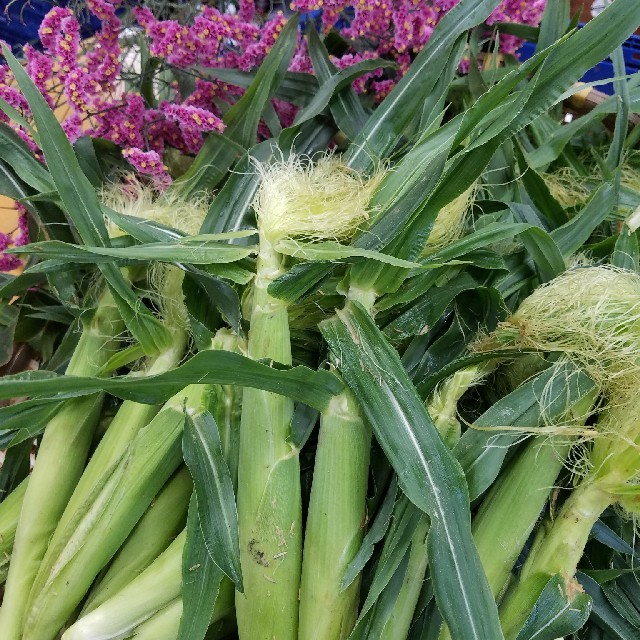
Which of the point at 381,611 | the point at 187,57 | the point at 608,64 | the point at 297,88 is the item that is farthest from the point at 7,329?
the point at 608,64

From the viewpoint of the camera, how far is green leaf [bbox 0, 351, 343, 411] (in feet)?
1.69

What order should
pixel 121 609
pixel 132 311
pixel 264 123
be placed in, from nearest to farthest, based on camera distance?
pixel 121 609, pixel 132 311, pixel 264 123

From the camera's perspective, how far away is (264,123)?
3.27 ft

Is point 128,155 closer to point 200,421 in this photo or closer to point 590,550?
point 200,421

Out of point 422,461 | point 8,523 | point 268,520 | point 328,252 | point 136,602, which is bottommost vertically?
point 8,523

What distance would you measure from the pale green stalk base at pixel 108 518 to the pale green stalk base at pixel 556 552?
0.38 metres

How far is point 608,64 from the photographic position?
125cm

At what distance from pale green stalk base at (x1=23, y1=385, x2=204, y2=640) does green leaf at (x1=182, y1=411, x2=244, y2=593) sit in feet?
0.11

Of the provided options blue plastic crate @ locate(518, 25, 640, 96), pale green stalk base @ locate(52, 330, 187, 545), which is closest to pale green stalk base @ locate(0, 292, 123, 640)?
pale green stalk base @ locate(52, 330, 187, 545)

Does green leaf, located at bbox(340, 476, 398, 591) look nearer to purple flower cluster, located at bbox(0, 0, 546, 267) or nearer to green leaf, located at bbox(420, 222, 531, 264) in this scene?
green leaf, located at bbox(420, 222, 531, 264)

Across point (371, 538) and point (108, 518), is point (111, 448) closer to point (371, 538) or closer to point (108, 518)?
point (108, 518)

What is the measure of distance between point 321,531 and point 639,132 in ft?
→ 2.85

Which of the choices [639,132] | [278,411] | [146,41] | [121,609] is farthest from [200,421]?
[639,132]

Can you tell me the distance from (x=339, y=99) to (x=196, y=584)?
0.71 metres
